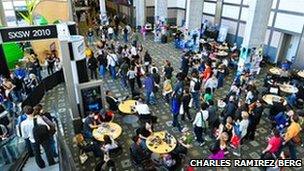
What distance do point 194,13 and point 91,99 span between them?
34.7 ft

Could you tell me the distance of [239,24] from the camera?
17078 mm

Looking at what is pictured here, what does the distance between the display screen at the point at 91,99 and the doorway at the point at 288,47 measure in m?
10.4

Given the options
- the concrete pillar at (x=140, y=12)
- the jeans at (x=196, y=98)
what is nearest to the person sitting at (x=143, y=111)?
the jeans at (x=196, y=98)

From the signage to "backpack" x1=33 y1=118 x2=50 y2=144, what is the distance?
151 inches

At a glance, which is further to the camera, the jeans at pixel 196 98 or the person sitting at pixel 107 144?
the jeans at pixel 196 98

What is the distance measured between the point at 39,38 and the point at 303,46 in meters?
11.8

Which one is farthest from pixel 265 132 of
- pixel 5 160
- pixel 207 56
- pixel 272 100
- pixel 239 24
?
pixel 239 24

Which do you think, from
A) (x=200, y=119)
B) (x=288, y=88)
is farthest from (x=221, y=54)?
(x=200, y=119)

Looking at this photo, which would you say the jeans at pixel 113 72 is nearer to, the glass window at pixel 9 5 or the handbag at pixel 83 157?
the handbag at pixel 83 157

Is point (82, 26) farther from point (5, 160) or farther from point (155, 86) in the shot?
point (5, 160)

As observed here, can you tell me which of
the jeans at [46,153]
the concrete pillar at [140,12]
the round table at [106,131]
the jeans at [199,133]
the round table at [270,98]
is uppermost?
the concrete pillar at [140,12]

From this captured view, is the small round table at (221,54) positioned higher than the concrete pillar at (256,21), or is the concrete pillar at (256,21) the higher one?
the concrete pillar at (256,21)

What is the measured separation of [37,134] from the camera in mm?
5523

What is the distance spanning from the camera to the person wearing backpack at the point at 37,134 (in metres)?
5.55
